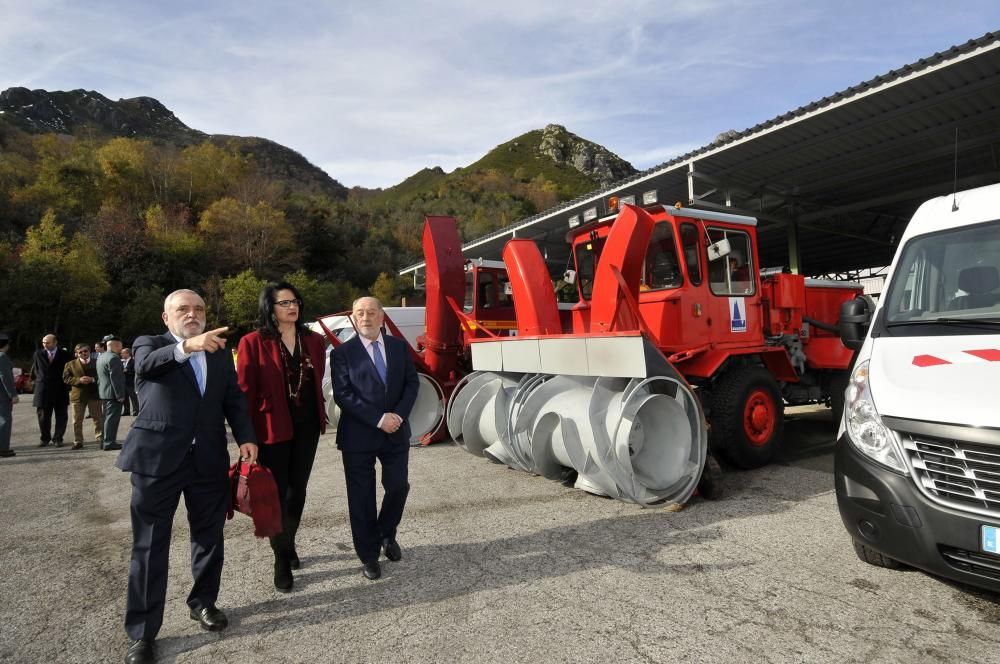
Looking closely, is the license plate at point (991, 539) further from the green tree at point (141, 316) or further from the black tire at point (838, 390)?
the green tree at point (141, 316)

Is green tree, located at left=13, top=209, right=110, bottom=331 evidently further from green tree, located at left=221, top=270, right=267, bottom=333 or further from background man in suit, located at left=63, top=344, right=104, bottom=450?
background man in suit, located at left=63, top=344, right=104, bottom=450

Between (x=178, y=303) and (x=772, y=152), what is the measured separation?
11.1 meters

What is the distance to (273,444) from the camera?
10.4 ft

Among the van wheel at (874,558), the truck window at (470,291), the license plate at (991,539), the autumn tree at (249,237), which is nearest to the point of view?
the license plate at (991,539)

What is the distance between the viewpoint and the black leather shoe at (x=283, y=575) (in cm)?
320

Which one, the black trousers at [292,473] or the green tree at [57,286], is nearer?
the black trousers at [292,473]

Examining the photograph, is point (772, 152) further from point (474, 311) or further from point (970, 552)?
point (970, 552)

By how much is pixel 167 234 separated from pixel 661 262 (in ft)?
132

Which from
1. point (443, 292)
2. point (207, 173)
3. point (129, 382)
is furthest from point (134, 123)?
point (443, 292)

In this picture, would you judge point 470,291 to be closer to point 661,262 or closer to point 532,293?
point 532,293

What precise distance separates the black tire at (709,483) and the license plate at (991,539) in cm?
217

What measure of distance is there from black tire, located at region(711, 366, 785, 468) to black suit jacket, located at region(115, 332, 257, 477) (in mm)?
3902

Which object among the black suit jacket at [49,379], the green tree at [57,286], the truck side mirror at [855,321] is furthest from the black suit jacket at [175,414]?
the green tree at [57,286]

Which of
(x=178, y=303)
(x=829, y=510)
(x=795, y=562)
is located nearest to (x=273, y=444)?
(x=178, y=303)
